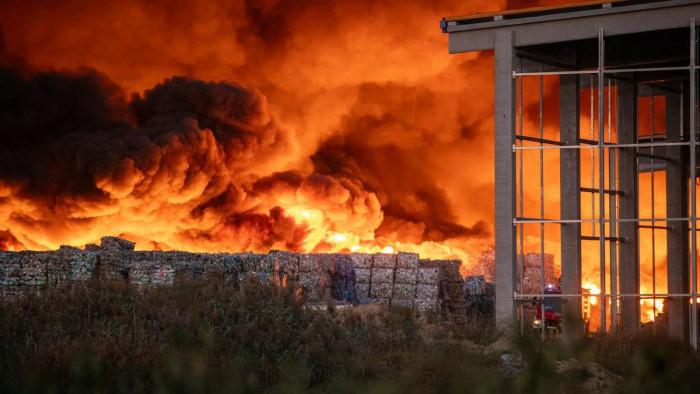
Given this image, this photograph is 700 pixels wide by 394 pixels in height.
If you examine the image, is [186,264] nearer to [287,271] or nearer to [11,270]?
[287,271]

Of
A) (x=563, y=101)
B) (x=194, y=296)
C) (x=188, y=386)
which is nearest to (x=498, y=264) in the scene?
(x=563, y=101)

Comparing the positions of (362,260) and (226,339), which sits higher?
(362,260)

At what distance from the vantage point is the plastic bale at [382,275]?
28234 millimetres

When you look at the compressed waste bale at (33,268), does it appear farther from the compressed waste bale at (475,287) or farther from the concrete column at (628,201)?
the concrete column at (628,201)

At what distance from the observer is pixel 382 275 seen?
28406 mm

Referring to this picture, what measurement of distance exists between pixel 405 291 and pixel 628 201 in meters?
7.56

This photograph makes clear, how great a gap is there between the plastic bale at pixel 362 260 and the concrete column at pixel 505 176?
9.41 meters

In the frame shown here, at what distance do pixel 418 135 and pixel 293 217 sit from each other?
8.99 meters

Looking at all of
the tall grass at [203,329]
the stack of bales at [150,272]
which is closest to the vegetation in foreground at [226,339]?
the tall grass at [203,329]

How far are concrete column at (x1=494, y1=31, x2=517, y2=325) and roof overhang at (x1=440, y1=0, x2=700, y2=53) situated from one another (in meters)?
0.30

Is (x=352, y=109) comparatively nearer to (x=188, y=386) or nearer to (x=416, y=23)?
(x=416, y=23)

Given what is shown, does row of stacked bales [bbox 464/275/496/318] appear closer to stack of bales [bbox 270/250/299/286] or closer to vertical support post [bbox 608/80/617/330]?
stack of bales [bbox 270/250/299/286]

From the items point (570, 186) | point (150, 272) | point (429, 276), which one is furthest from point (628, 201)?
point (150, 272)

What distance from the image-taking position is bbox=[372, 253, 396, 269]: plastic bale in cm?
2842
